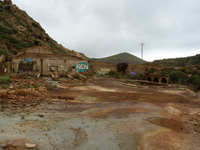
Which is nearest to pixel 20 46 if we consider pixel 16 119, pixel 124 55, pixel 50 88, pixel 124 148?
pixel 50 88

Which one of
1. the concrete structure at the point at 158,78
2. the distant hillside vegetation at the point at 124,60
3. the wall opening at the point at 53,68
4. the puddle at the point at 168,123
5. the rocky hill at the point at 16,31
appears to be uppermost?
the rocky hill at the point at 16,31

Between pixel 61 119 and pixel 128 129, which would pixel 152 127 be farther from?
pixel 61 119

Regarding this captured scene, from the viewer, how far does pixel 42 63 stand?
20.9 meters

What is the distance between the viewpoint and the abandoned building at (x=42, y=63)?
66.5ft

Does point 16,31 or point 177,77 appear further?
point 16,31

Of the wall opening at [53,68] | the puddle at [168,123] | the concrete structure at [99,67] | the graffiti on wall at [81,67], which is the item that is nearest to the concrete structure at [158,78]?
the concrete structure at [99,67]

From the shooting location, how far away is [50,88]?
939 centimetres

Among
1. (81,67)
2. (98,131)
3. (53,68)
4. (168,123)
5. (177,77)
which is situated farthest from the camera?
(177,77)

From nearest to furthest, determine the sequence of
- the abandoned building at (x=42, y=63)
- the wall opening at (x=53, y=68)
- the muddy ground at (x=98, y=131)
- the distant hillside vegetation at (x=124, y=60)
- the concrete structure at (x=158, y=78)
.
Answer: the muddy ground at (x=98, y=131)
the abandoned building at (x=42, y=63)
the wall opening at (x=53, y=68)
the concrete structure at (x=158, y=78)
the distant hillside vegetation at (x=124, y=60)

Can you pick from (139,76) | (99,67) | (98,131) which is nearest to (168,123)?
(98,131)

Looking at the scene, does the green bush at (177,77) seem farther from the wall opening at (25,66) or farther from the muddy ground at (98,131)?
the wall opening at (25,66)

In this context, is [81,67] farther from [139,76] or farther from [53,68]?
[139,76]

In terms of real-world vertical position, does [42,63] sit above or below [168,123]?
above

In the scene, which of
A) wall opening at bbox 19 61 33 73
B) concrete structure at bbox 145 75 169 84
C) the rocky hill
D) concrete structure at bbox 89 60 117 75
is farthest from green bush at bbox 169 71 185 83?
the rocky hill
